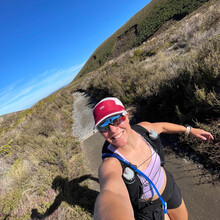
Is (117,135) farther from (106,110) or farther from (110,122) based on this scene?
(106,110)

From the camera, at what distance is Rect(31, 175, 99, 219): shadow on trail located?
278 cm

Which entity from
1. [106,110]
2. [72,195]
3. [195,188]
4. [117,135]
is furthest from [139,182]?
[72,195]

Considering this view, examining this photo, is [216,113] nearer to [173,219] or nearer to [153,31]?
[173,219]

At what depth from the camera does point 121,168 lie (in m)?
1.29

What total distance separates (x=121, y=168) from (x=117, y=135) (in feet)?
1.11

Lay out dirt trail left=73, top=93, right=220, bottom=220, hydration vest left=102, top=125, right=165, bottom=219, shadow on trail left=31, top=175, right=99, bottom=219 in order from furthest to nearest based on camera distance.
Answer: shadow on trail left=31, top=175, right=99, bottom=219
dirt trail left=73, top=93, right=220, bottom=220
hydration vest left=102, top=125, right=165, bottom=219

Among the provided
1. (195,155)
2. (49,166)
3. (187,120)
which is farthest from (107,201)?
(49,166)

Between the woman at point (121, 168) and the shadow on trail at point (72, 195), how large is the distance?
1846 millimetres

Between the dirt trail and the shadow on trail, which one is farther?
the shadow on trail

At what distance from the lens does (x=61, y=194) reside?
3.17 metres

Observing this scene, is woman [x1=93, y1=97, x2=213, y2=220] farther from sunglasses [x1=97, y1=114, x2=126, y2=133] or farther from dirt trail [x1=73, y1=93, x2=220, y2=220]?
dirt trail [x1=73, y1=93, x2=220, y2=220]

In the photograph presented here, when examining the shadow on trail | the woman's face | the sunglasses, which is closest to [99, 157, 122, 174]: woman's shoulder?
the woman's face

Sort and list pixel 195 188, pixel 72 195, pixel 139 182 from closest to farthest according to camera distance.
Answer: pixel 139 182, pixel 195 188, pixel 72 195

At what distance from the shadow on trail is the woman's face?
2.31 m
